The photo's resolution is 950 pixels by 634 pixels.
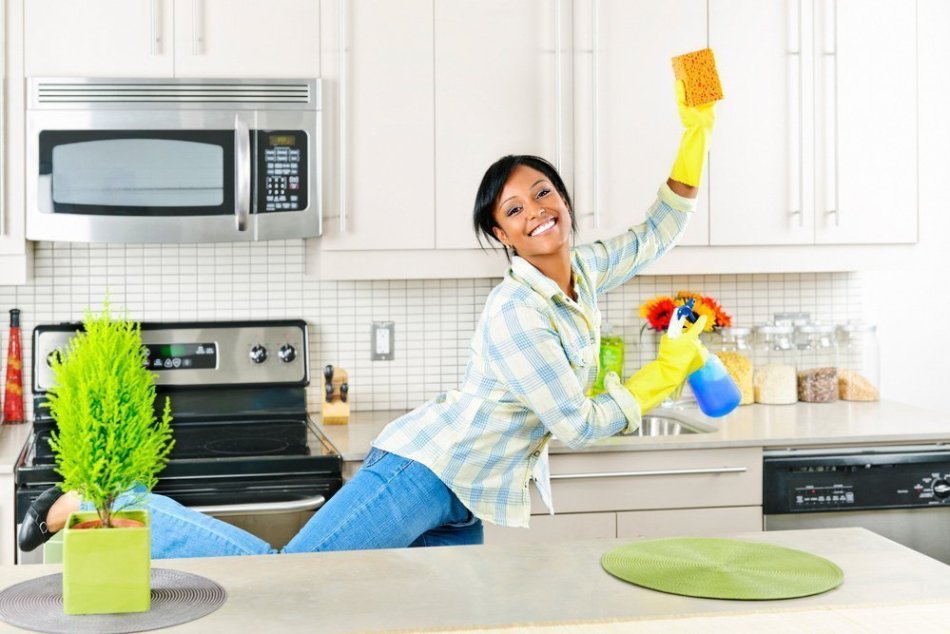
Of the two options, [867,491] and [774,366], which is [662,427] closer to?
[774,366]

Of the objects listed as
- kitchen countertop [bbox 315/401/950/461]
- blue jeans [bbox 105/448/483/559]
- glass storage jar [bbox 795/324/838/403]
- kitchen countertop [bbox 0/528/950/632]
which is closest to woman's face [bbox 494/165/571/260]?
blue jeans [bbox 105/448/483/559]

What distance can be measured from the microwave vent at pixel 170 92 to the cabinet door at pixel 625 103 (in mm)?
800

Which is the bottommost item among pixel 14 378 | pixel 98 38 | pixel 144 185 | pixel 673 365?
pixel 14 378

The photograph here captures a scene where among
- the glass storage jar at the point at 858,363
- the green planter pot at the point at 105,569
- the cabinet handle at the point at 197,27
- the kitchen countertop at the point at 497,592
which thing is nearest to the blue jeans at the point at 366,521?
the kitchen countertop at the point at 497,592

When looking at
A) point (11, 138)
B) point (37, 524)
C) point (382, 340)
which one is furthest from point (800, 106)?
point (37, 524)

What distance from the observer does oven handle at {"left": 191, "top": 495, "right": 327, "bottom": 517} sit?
107 inches

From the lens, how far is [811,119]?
332 cm

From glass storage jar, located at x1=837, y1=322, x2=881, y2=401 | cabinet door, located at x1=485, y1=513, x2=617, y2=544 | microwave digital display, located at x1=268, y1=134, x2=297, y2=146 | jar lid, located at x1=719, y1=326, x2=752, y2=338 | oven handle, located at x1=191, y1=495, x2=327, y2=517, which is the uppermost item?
microwave digital display, located at x1=268, y1=134, x2=297, y2=146

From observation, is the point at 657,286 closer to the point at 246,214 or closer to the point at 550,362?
the point at 246,214

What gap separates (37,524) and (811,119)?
2.37 meters

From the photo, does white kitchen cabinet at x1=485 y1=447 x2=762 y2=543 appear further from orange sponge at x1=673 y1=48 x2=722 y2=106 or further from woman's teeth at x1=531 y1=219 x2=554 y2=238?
orange sponge at x1=673 y1=48 x2=722 y2=106

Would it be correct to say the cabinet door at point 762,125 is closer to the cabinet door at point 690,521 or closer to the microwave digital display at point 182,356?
the cabinet door at point 690,521

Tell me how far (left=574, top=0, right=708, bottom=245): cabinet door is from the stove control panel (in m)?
0.98

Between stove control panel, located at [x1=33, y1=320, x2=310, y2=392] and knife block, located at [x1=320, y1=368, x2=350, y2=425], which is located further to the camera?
stove control panel, located at [x1=33, y1=320, x2=310, y2=392]
